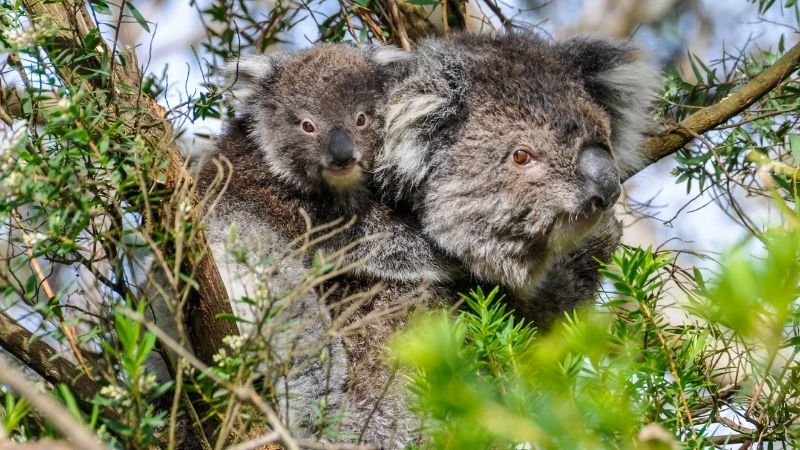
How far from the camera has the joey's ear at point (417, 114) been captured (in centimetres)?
331

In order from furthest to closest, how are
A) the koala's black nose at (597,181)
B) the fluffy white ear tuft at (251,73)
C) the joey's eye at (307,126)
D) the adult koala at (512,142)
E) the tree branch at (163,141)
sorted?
1. the fluffy white ear tuft at (251,73)
2. the joey's eye at (307,126)
3. the adult koala at (512,142)
4. the koala's black nose at (597,181)
5. the tree branch at (163,141)

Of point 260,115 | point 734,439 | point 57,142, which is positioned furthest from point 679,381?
point 260,115

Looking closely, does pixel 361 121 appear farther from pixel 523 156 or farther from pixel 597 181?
pixel 597 181

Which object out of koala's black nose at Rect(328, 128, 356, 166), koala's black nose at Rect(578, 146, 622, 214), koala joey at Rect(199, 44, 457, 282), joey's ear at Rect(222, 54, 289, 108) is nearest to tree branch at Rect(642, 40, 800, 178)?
koala's black nose at Rect(578, 146, 622, 214)

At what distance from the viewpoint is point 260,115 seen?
3732mm

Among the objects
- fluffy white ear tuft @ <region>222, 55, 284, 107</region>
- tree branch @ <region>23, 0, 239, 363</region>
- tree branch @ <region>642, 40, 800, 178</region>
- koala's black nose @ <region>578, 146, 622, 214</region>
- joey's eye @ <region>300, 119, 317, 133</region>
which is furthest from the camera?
fluffy white ear tuft @ <region>222, 55, 284, 107</region>

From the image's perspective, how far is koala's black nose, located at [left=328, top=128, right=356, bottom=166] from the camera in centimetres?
325

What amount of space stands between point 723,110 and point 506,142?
2.98 ft

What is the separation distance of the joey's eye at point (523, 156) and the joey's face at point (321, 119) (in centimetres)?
60

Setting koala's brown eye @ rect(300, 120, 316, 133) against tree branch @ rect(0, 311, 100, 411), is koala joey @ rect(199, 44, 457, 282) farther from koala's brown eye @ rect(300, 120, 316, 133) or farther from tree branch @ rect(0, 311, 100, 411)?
tree branch @ rect(0, 311, 100, 411)

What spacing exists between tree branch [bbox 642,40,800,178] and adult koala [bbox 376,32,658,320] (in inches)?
4.0

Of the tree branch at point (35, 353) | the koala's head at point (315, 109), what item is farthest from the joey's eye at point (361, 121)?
the tree branch at point (35, 353)

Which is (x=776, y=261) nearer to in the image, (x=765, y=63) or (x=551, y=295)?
(x=551, y=295)

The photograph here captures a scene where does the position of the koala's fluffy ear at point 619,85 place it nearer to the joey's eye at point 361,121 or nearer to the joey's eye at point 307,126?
the joey's eye at point 361,121
